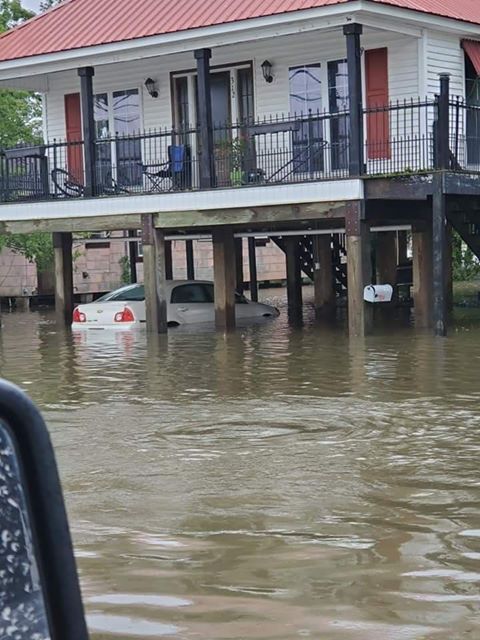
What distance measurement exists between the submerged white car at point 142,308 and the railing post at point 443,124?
711 cm

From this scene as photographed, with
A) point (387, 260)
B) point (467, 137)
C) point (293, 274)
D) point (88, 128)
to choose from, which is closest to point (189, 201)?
point (88, 128)

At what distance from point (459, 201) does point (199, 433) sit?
1174 centimetres

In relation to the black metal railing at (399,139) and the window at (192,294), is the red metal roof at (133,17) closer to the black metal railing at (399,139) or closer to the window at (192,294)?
the black metal railing at (399,139)

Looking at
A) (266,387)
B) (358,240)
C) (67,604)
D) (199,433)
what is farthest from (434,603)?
(358,240)

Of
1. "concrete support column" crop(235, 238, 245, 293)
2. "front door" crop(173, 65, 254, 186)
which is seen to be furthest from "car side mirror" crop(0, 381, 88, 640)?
"concrete support column" crop(235, 238, 245, 293)

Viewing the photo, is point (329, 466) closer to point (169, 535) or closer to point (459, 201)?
point (169, 535)

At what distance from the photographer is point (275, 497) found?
7703mm

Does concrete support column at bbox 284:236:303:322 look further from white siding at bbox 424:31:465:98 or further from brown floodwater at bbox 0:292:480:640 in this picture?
brown floodwater at bbox 0:292:480:640

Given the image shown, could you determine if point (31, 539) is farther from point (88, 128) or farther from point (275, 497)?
point (88, 128)

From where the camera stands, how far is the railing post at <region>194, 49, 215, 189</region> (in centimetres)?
2053

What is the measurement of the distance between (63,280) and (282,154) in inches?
279

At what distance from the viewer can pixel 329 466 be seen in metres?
8.67

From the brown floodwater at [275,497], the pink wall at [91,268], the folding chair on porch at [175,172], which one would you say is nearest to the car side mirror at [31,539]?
the brown floodwater at [275,497]

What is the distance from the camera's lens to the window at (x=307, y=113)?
2011 cm
